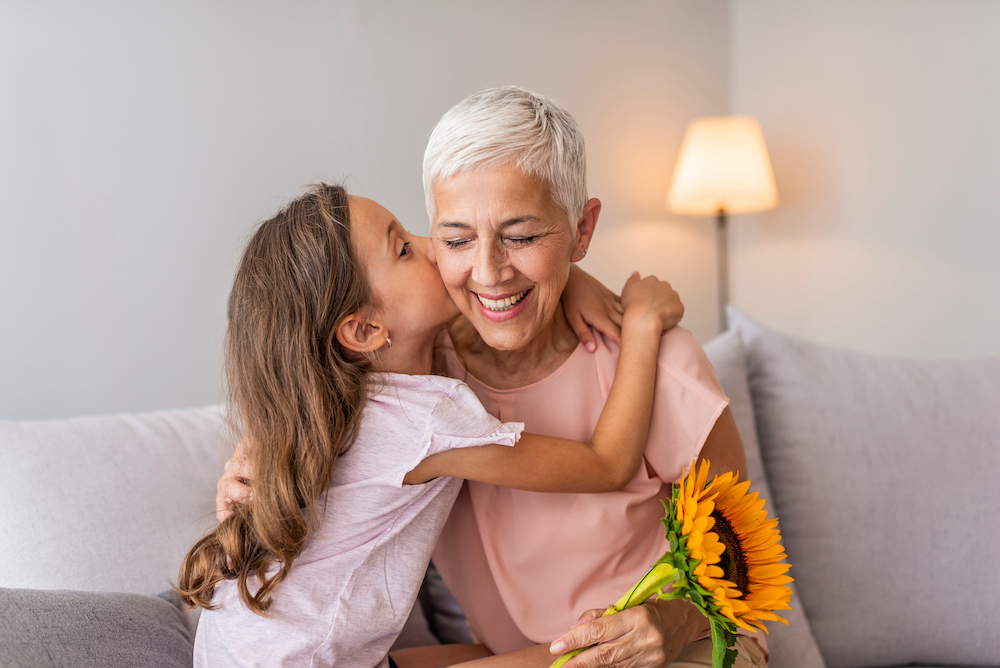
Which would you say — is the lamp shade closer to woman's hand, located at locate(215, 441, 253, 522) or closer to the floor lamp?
the floor lamp

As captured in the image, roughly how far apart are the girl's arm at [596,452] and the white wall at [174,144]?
1.50 meters

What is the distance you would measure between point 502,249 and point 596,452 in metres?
0.35

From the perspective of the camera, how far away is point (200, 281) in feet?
7.51

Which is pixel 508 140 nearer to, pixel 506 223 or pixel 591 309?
pixel 506 223

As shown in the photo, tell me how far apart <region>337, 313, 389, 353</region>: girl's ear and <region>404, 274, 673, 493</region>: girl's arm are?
0.66ft

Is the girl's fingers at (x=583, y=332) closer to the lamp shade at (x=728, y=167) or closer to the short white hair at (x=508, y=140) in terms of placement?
the short white hair at (x=508, y=140)

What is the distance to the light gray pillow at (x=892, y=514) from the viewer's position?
1.59m

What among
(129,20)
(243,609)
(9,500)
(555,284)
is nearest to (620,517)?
(555,284)

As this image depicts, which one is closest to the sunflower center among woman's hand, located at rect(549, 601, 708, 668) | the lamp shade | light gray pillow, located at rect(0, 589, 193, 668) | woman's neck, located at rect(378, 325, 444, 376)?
woman's hand, located at rect(549, 601, 708, 668)

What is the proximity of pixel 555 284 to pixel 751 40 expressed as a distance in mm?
2737

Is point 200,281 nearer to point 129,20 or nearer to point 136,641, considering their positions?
point 129,20

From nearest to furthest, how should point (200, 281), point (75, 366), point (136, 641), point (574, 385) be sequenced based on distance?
point (136, 641)
point (574, 385)
point (75, 366)
point (200, 281)

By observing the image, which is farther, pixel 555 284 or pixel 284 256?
pixel 555 284

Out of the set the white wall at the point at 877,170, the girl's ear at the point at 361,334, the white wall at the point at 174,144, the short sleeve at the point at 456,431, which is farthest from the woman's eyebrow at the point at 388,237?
the white wall at the point at 877,170
